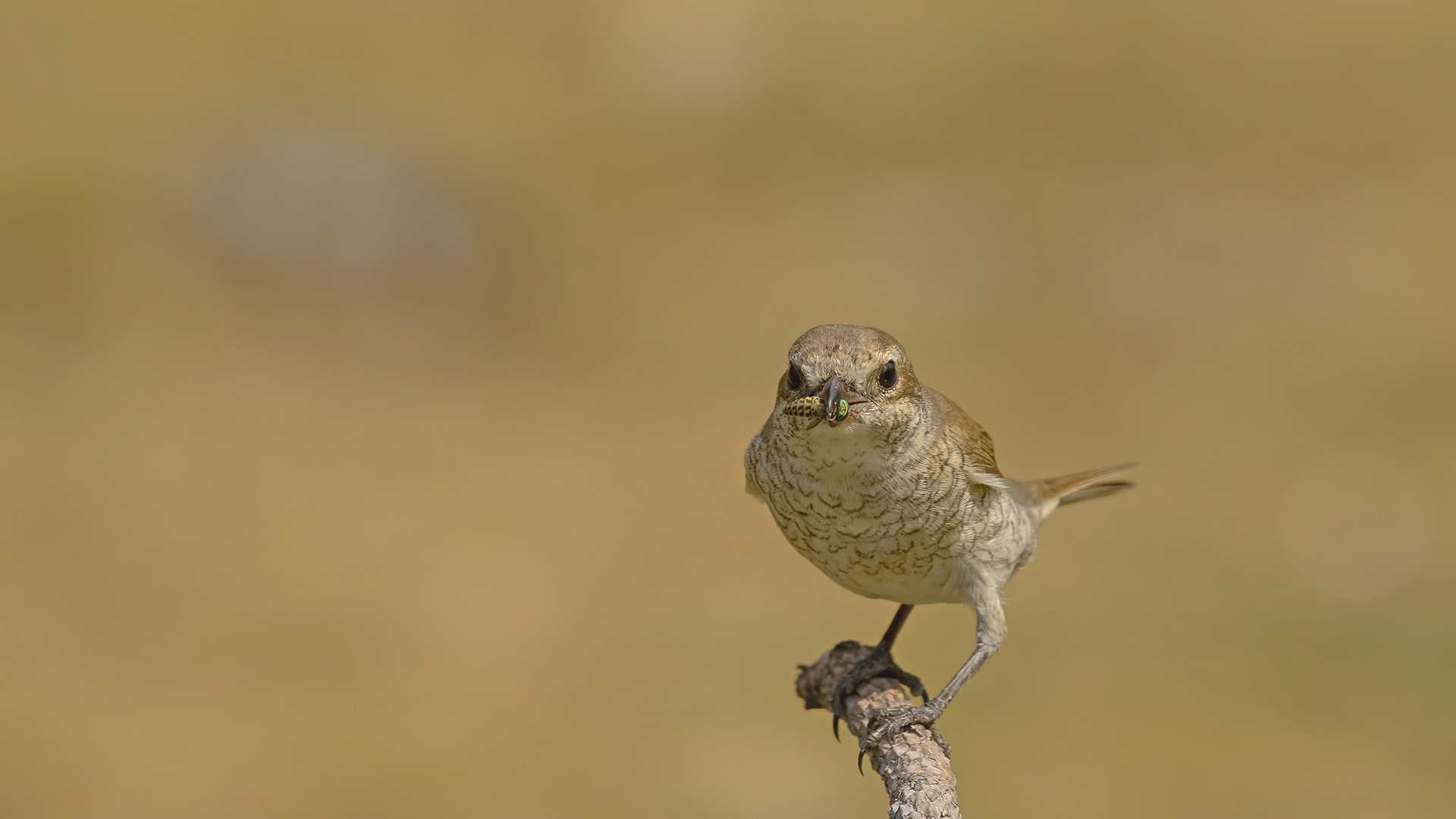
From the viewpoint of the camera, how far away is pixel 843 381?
4398 millimetres

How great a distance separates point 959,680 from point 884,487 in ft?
2.98

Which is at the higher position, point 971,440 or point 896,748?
point 971,440

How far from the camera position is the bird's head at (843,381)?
438cm

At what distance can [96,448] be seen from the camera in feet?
65.1

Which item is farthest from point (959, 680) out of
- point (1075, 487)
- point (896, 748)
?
point (1075, 487)

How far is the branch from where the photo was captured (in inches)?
162

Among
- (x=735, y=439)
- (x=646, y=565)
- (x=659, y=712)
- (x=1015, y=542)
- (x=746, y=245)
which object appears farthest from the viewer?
(x=746, y=245)

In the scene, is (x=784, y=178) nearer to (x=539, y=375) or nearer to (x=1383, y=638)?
(x=539, y=375)

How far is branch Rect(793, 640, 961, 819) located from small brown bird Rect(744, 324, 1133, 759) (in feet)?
0.28

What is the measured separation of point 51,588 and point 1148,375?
62.4 ft

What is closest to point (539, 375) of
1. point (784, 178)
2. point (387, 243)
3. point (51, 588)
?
point (387, 243)

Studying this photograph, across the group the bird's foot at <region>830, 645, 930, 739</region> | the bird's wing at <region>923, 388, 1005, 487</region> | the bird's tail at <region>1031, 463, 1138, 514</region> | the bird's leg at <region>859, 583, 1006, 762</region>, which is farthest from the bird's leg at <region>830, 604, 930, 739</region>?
the bird's tail at <region>1031, 463, 1138, 514</region>

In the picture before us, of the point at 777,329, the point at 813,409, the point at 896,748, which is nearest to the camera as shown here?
the point at 813,409

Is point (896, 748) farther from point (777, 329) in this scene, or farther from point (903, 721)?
point (777, 329)
